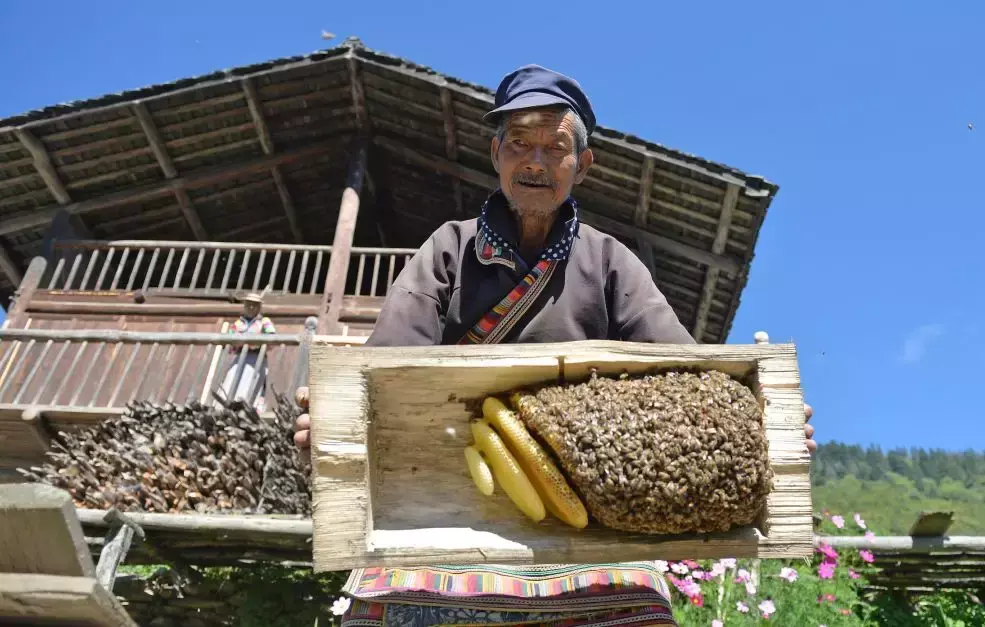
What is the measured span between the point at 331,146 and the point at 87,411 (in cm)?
471

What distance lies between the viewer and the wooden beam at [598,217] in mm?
7988

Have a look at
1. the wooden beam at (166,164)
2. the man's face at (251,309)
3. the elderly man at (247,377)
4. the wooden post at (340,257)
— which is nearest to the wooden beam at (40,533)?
the elderly man at (247,377)

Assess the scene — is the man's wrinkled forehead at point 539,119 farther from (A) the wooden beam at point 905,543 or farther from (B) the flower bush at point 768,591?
(A) the wooden beam at point 905,543

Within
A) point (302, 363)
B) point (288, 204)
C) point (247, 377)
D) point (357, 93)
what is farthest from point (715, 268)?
point (288, 204)

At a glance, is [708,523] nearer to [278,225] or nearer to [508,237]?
[508,237]

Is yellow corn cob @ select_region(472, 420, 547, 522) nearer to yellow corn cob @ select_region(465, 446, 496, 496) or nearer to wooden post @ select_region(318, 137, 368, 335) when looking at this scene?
yellow corn cob @ select_region(465, 446, 496, 496)

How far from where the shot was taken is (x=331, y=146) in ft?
32.5

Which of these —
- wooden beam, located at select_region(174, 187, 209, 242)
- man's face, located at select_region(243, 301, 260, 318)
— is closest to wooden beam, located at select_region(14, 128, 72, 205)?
wooden beam, located at select_region(174, 187, 209, 242)

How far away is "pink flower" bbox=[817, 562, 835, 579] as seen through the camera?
5.01 meters

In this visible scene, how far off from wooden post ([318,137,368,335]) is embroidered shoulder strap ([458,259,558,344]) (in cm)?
595

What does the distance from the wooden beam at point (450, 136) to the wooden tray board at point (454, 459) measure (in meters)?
6.89

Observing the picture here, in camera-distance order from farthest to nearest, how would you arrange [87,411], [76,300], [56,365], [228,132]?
[228,132], [76,300], [56,365], [87,411]

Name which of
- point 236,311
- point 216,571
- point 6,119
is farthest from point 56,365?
point 216,571

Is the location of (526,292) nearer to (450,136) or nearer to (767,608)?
(767,608)
